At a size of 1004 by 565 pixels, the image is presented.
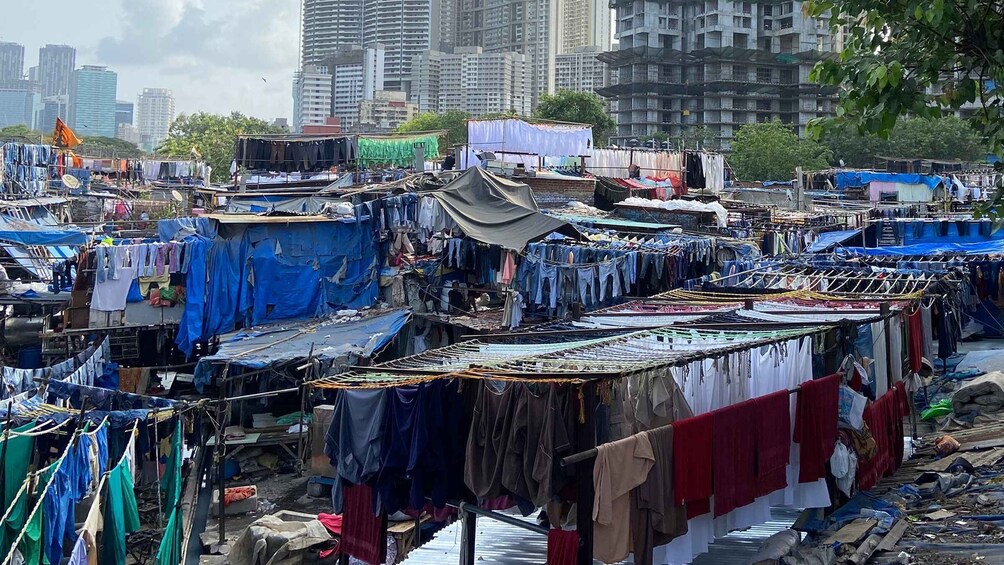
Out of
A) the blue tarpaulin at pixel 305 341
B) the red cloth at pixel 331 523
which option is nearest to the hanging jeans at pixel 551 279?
the blue tarpaulin at pixel 305 341

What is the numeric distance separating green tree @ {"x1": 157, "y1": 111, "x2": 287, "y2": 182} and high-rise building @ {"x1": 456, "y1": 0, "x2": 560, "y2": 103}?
6337cm

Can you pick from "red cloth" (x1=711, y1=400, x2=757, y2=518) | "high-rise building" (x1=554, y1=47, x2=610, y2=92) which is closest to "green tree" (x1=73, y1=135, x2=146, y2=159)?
"red cloth" (x1=711, y1=400, x2=757, y2=518)

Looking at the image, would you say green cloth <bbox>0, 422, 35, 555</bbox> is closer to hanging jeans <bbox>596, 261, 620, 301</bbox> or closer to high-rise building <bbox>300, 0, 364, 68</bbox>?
hanging jeans <bbox>596, 261, 620, 301</bbox>

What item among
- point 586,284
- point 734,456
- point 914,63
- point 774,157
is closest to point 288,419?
point 586,284

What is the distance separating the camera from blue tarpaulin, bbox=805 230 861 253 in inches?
795

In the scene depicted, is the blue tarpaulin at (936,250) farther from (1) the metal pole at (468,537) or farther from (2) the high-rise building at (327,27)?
(2) the high-rise building at (327,27)

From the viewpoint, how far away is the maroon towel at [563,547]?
6812 millimetres

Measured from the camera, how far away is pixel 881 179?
37.9 m

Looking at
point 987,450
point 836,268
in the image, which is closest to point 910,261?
point 836,268

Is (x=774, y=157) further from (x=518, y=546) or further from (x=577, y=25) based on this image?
(x=577, y=25)

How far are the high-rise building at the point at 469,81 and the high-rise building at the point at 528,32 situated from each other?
12.2ft

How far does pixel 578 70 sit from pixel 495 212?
12416cm

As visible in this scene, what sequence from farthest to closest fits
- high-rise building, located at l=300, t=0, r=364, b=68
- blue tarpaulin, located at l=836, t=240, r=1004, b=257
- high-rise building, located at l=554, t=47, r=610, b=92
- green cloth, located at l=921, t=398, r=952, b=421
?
high-rise building, located at l=300, t=0, r=364, b=68 → high-rise building, located at l=554, t=47, r=610, b=92 → blue tarpaulin, located at l=836, t=240, r=1004, b=257 → green cloth, located at l=921, t=398, r=952, b=421

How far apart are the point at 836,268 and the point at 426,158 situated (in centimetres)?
1897
